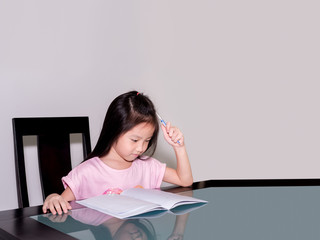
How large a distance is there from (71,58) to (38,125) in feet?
1.75

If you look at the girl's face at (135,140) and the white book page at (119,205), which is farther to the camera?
the girl's face at (135,140)

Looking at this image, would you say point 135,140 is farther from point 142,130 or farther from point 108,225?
point 108,225

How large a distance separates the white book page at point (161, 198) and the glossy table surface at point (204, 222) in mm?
44

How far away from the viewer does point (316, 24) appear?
2.35 meters

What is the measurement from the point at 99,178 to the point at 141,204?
52 cm

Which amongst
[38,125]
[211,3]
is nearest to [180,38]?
[211,3]

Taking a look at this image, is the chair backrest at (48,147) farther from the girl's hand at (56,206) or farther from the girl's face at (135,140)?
the girl's hand at (56,206)

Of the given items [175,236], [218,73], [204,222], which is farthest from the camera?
[218,73]

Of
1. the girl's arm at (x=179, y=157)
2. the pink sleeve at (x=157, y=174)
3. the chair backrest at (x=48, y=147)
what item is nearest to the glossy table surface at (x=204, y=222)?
the girl's arm at (x=179, y=157)

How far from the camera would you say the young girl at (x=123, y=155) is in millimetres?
1435

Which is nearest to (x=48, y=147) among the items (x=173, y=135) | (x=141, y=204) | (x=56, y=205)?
(x=173, y=135)

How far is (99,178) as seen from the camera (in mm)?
1470

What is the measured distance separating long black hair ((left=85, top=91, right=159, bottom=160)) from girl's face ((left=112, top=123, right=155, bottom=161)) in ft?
0.06

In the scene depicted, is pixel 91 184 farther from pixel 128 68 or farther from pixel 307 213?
pixel 128 68
